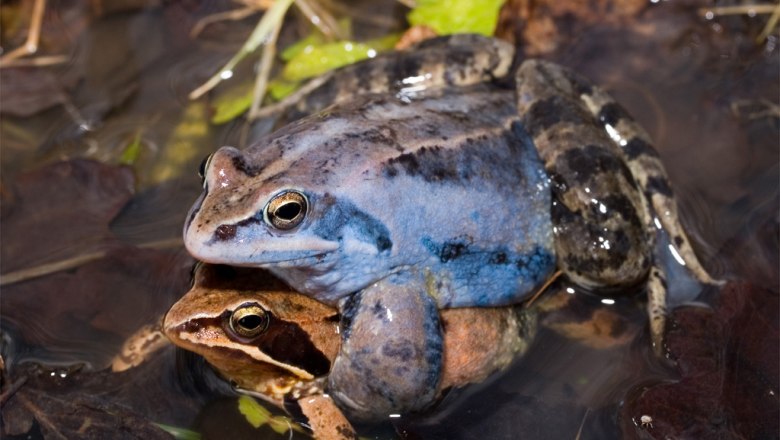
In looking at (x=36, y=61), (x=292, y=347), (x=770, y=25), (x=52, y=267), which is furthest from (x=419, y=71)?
(x=36, y=61)

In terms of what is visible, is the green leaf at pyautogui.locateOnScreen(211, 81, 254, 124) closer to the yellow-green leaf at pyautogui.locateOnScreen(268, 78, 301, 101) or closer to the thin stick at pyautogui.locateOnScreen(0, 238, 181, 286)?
the yellow-green leaf at pyautogui.locateOnScreen(268, 78, 301, 101)

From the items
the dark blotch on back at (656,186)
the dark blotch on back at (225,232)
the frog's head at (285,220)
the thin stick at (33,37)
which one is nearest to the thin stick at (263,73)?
the frog's head at (285,220)

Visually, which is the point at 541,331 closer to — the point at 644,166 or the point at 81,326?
the point at 644,166

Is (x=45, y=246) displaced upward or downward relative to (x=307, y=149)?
downward

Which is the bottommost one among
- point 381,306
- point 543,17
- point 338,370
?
point 338,370

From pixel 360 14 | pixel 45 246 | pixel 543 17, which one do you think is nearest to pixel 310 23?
pixel 360 14

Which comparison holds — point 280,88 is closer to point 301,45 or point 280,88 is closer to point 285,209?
point 301,45

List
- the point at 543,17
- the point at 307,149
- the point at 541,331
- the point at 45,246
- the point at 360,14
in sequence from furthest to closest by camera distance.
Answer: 1. the point at 360,14
2. the point at 543,17
3. the point at 45,246
4. the point at 541,331
5. the point at 307,149
